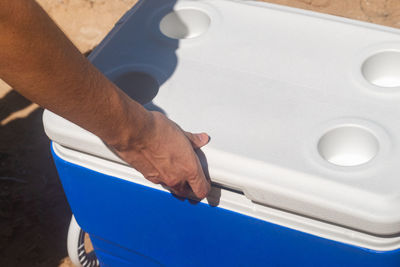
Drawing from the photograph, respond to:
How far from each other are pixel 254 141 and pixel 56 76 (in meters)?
0.31

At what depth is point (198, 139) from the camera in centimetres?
84

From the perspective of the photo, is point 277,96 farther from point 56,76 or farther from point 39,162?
point 39,162

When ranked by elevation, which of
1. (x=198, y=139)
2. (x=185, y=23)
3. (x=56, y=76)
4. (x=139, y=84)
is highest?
(x=185, y=23)

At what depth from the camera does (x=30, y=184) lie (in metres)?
1.60

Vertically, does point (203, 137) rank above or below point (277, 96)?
below

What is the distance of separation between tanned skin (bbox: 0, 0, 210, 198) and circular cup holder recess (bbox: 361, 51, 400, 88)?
0.32 metres

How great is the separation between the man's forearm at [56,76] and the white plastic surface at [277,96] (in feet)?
0.46

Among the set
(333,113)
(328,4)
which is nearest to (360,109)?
(333,113)

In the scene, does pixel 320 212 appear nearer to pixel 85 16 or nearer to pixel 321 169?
pixel 321 169

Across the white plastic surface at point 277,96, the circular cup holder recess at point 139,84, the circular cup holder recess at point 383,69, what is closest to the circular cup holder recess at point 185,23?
the white plastic surface at point 277,96

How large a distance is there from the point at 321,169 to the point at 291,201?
0.06 meters

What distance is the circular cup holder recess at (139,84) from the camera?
99 cm

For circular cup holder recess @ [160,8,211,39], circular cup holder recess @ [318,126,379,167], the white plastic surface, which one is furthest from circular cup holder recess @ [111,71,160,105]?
circular cup holder recess @ [318,126,379,167]

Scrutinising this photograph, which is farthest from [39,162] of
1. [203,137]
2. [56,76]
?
[56,76]
